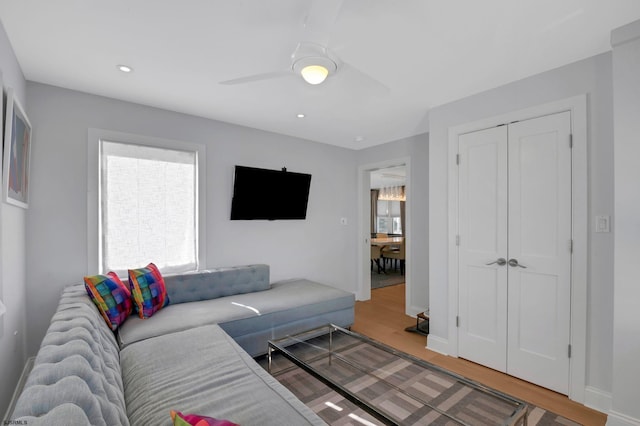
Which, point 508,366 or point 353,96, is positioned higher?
point 353,96

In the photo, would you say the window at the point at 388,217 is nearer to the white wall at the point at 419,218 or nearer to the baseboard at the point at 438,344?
the white wall at the point at 419,218

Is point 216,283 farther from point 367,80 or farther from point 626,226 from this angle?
point 626,226

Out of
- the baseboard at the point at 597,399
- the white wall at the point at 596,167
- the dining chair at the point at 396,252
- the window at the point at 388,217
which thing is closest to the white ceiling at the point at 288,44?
the white wall at the point at 596,167

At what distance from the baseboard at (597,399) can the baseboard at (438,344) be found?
3.46 ft

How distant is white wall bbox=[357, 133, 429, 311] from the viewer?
3994 mm

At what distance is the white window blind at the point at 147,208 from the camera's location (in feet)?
Answer: 9.27

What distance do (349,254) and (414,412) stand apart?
290 cm

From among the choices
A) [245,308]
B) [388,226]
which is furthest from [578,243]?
[388,226]

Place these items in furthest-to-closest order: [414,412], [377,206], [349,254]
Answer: [377,206], [349,254], [414,412]

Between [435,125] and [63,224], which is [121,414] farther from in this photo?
[435,125]

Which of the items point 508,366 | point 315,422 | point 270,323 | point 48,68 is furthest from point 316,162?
point 315,422

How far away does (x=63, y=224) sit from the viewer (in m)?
2.60

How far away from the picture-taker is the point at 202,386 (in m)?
1.45

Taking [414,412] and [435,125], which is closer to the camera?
[414,412]
